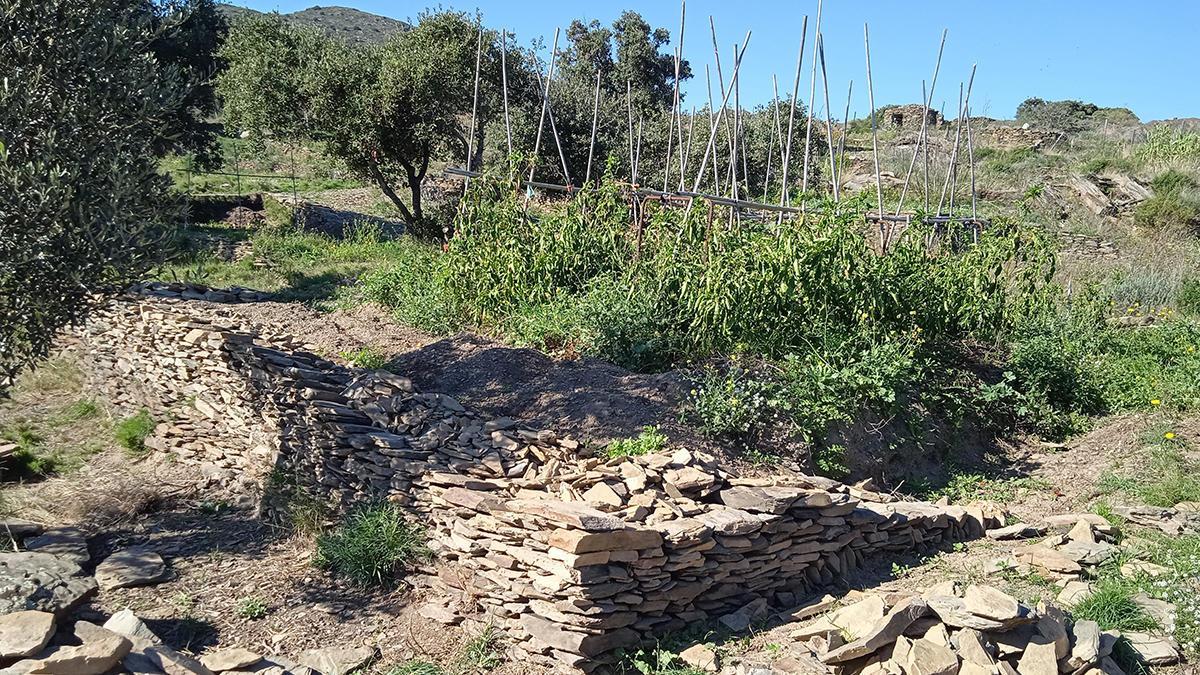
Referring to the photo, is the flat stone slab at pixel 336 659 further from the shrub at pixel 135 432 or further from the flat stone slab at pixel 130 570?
the shrub at pixel 135 432

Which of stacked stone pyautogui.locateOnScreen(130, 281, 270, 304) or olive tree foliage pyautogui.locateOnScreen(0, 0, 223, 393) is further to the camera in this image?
stacked stone pyautogui.locateOnScreen(130, 281, 270, 304)

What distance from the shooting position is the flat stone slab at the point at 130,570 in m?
4.94

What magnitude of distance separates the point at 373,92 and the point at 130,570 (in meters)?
9.02

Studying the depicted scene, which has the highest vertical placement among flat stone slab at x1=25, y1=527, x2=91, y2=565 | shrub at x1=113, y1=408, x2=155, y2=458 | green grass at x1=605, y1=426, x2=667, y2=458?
green grass at x1=605, y1=426, x2=667, y2=458

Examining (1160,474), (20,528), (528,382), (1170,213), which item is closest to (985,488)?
(1160,474)

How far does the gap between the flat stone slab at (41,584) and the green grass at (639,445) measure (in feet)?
9.54

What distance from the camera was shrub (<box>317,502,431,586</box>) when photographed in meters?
4.96

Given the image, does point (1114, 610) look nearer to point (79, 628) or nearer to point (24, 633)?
point (79, 628)

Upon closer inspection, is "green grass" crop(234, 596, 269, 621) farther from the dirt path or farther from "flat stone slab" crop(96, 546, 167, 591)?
the dirt path

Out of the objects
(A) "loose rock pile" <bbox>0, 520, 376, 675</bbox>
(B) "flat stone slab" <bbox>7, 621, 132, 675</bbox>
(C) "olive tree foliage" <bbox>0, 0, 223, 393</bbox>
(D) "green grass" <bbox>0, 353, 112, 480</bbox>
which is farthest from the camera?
(D) "green grass" <bbox>0, 353, 112, 480</bbox>

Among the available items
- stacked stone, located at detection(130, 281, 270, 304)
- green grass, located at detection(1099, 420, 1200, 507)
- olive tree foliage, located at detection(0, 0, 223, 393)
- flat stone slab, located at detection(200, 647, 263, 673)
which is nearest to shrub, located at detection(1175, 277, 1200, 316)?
green grass, located at detection(1099, 420, 1200, 507)

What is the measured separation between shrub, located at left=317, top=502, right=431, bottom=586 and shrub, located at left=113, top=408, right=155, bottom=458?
277 cm

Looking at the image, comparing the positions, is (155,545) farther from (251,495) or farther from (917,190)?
(917,190)

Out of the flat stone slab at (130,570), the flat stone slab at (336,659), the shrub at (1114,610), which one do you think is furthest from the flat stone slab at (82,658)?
the shrub at (1114,610)
